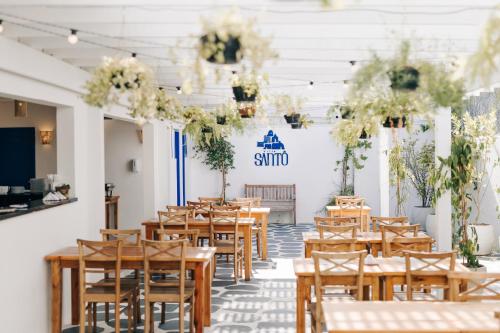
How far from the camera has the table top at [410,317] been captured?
3.69 metres

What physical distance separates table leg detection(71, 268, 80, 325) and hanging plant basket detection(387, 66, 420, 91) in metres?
4.47

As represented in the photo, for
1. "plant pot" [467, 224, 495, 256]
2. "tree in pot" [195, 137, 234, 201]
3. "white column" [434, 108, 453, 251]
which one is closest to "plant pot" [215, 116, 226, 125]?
"white column" [434, 108, 453, 251]

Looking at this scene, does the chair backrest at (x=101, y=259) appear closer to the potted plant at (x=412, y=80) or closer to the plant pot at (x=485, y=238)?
the potted plant at (x=412, y=80)

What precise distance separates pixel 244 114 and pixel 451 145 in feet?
10.2

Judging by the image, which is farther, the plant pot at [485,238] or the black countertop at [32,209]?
the plant pot at [485,238]

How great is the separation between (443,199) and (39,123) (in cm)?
760

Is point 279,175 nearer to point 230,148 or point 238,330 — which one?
point 230,148

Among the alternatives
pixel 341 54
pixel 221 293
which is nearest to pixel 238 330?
pixel 221 293

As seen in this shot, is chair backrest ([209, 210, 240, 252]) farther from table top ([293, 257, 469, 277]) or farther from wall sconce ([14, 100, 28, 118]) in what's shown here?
wall sconce ([14, 100, 28, 118])

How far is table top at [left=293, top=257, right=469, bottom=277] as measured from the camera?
556cm

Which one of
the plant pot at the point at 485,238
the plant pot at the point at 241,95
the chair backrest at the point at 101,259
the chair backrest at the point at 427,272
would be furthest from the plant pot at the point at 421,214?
the chair backrest at the point at 101,259

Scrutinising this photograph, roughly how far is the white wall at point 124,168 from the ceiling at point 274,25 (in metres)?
5.00

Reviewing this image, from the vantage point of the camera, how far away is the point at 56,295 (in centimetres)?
645

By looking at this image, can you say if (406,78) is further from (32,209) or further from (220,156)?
(220,156)
